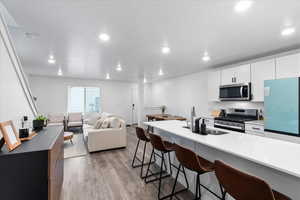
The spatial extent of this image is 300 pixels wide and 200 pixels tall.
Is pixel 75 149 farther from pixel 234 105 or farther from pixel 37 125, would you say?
pixel 234 105

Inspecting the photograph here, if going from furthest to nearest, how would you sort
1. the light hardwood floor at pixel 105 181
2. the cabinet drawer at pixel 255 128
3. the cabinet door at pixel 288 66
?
the cabinet drawer at pixel 255 128
the cabinet door at pixel 288 66
the light hardwood floor at pixel 105 181

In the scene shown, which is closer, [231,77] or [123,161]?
[123,161]

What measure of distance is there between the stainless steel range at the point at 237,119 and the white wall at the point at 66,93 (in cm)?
518

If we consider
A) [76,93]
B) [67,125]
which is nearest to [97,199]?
[67,125]

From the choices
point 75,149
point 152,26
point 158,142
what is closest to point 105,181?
point 158,142

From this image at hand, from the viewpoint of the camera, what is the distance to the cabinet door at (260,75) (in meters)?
2.97

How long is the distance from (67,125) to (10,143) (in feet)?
17.7

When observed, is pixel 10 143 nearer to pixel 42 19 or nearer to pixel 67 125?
pixel 42 19

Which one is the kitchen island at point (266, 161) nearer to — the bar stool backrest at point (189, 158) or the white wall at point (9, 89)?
the bar stool backrest at point (189, 158)

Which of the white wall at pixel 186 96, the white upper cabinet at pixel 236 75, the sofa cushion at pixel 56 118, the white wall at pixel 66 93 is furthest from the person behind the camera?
the white wall at pixel 66 93

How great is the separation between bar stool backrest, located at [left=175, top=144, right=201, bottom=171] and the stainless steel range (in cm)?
238

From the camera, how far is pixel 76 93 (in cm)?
696

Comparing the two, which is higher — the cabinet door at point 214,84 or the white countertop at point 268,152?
the cabinet door at point 214,84

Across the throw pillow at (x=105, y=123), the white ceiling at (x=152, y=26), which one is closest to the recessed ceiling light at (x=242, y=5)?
the white ceiling at (x=152, y=26)
